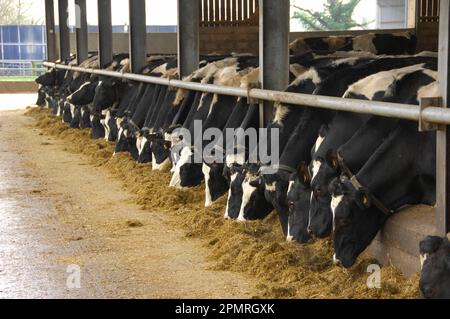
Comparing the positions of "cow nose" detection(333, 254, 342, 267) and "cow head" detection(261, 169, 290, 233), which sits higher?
"cow head" detection(261, 169, 290, 233)

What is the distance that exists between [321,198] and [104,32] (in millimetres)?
10688

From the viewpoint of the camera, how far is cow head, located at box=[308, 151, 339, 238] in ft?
17.2

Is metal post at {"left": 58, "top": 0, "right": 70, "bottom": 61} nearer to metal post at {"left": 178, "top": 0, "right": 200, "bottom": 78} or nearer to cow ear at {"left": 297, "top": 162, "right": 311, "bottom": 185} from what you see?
metal post at {"left": 178, "top": 0, "right": 200, "bottom": 78}

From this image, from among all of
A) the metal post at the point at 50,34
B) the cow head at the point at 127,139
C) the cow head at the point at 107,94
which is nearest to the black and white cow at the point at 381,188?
the cow head at the point at 127,139

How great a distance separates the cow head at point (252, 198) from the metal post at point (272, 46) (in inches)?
35.3

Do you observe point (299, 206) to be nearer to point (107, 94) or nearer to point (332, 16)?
point (107, 94)

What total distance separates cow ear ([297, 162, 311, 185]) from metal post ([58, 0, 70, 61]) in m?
16.1

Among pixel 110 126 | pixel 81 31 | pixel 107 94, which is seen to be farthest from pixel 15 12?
pixel 110 126

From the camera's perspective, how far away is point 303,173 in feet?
18.2

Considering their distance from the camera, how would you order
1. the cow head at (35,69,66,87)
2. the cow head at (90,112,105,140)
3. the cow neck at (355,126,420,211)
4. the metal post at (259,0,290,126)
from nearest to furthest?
the cow neck at (355,126,420,211), the metal post at (259,0,290,126), the cow head at (90,112,105,140), the cow head at (35,69,66,87)

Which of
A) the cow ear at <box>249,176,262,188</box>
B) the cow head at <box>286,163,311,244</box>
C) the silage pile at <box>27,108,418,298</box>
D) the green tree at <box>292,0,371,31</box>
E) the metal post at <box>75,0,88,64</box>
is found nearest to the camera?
the silage pile at <box>27,108,418,298</box>

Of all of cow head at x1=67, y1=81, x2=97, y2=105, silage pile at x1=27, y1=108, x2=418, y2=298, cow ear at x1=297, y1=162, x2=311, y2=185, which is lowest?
silage pile at x1=27, y1=108, x2=418, y2=298

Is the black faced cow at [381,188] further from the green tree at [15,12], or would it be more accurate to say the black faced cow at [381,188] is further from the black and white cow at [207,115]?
the green tree at [15,12]

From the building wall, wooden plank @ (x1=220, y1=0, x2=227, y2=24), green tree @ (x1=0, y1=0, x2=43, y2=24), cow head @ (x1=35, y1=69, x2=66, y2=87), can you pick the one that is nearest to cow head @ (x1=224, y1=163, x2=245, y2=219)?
the building wall
